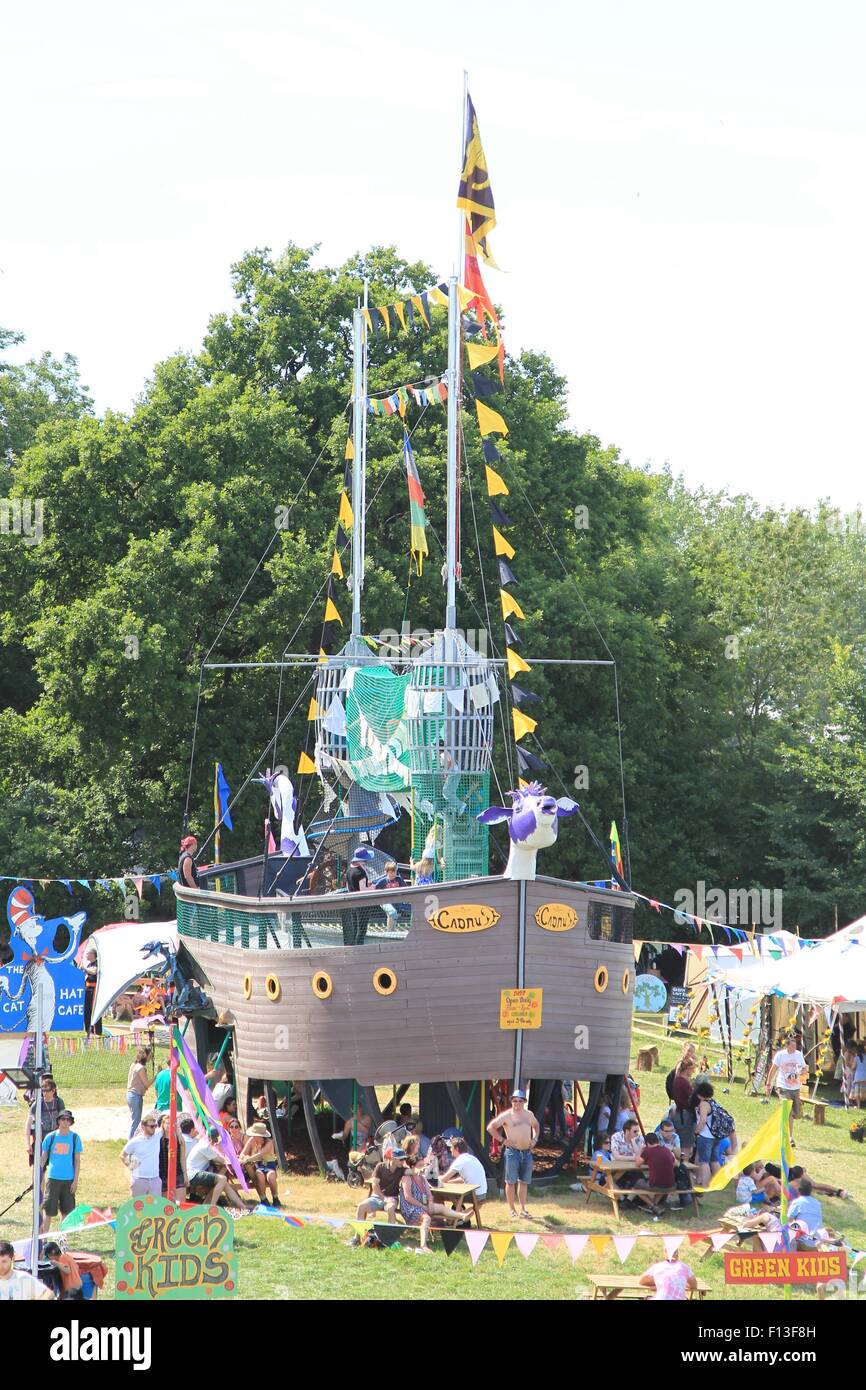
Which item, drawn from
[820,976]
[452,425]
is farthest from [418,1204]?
[452,425]

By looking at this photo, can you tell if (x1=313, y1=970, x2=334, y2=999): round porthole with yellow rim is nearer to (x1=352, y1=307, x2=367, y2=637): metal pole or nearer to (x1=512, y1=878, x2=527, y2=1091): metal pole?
(x1=512, y1=878, x2=527, y2=1091): metal pole

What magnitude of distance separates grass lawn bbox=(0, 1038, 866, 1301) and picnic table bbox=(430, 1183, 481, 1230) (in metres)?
0.43

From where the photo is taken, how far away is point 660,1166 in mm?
16469

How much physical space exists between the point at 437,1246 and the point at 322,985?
355cm

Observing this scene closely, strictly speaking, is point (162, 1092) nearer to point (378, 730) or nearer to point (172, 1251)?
point (378, 730)

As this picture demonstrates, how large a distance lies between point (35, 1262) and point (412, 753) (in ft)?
32.6

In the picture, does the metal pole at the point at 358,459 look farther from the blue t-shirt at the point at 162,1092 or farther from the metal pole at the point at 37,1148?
the metal pole at the point at 37,1148

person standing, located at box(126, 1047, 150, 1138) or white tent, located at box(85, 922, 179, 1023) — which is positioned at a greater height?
white tent, located at box(85, 922, 179, 1023)

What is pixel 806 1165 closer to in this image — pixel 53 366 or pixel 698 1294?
pixel 698 1294

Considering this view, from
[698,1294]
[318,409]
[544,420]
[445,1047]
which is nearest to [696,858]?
[544,420]

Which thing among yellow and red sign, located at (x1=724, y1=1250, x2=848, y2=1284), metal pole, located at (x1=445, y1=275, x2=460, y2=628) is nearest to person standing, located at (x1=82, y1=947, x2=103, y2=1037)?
metal pole, located at (x1=445, y1=275, x2=460, y2=628)
